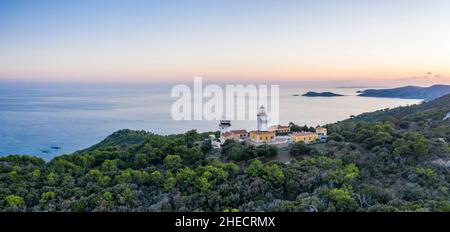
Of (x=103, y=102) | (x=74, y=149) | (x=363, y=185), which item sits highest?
(x=103, y=102)

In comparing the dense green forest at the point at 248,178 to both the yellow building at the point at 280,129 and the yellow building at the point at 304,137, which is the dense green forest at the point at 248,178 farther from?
the yellow building at the point at 280,129

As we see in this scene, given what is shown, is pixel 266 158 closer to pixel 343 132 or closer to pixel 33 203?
pixel 343 132

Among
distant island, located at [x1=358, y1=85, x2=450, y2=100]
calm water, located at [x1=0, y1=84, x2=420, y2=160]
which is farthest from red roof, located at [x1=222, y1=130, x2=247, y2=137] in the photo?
distant island, located at [x1=358, y1=85, x2=450, y2=100]

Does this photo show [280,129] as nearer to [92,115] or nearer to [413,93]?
[92,115]

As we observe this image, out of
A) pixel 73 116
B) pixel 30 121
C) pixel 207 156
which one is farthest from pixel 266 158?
pixel 73 116

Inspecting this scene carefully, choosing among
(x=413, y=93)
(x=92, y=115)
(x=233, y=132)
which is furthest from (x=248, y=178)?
(x=413, y=93)

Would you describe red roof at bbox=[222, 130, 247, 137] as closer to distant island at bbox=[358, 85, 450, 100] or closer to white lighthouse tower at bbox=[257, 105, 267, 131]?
white lighthouse tower at bbox=[257, 105, 267, 131]
